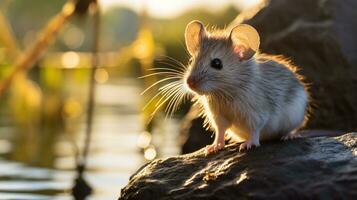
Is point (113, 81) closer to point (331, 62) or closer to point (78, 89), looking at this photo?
point (78, 89)

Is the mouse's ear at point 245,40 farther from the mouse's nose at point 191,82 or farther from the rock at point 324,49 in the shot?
the rock at point 324,49

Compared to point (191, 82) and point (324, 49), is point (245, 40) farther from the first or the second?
point (324, 49)

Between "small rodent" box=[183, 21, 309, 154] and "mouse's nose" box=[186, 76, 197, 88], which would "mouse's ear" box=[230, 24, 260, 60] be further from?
"mouse's nose" box=[186, 76, 197, 88]

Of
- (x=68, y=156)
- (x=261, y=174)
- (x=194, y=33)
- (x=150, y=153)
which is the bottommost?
(x=261, y=174)

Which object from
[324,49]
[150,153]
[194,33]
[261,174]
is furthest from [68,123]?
[261,174]

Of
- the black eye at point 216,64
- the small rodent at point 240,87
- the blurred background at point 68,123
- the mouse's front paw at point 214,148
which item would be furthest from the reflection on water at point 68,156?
the black eye at point 216,64
